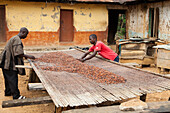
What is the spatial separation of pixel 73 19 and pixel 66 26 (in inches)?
22.9

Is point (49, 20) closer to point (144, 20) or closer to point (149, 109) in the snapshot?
point (144, 20)

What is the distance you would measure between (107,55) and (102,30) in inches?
284

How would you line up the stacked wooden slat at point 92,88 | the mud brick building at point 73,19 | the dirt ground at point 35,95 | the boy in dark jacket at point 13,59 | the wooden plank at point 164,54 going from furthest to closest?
the mud brick building at point 73,19 → the wooden plank at point 164,54 → the dirt ground at point 35,95 → the boy in dark jacket at point 13,59 → the stacked wooden slat at point 92,88

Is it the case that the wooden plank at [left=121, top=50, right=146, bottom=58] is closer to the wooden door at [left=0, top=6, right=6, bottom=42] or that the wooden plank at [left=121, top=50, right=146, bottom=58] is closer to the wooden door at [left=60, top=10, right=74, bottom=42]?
the wooden door at [left=60, top=10, right=74, bottom=42]

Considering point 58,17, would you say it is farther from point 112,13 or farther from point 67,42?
point 112,13

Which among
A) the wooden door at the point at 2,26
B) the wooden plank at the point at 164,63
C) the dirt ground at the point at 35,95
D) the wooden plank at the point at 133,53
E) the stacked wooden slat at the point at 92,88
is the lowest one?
the dirt ground at the point at 35,95

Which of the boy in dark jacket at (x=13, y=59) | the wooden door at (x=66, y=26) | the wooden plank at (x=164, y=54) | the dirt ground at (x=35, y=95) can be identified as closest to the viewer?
the boy in dark jacket at (x=13, y=59)

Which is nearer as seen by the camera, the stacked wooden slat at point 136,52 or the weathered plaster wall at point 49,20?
the stacked wooden slat at point 136,52

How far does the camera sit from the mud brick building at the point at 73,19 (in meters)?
10.2

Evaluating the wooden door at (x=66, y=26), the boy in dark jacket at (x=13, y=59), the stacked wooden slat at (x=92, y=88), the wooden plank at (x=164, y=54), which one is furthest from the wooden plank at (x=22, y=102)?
the wooden door at (x=66, y=26)

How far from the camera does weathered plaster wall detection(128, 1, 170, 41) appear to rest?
9.75 metres

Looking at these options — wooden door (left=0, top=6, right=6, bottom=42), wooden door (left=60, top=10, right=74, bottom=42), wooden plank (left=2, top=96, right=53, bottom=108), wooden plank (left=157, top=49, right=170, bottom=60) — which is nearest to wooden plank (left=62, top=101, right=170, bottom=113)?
wooden plank (left=2, top=96, right=53, bottom=108)

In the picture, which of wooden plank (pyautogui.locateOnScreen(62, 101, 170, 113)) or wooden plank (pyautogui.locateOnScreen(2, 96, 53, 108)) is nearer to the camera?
wooden plank (pyautogui.locateOnScreen(62, 101, 170, 113))

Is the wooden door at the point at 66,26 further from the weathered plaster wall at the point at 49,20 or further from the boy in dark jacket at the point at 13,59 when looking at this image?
the boy in dark jacket at the point at 13,59
